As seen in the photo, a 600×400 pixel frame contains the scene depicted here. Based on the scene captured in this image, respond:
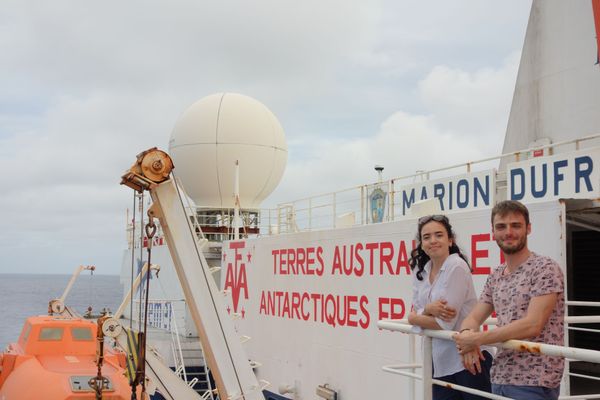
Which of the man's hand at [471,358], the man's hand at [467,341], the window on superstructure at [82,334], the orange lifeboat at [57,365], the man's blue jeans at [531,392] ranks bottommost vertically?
the orange lifeboat at [57,365]

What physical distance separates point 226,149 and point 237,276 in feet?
19.7

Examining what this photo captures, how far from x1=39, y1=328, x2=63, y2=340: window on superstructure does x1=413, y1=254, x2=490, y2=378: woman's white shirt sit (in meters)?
10.6

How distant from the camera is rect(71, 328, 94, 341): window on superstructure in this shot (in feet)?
44.9

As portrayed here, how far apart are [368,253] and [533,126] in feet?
13.6

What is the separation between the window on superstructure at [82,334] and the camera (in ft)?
44.9

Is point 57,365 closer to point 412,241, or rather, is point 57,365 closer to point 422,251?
point 412,241

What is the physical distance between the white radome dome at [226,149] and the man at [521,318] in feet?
60.1

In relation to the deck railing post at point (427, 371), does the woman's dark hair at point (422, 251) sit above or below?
above

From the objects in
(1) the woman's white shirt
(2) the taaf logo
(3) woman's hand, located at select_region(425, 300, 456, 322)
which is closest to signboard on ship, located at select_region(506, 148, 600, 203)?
(1) the woman's white shirt

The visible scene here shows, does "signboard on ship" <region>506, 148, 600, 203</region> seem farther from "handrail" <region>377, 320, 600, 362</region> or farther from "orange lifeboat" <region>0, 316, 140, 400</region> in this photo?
"orange lifeboat" <region>0, 316, 140, 400</region>

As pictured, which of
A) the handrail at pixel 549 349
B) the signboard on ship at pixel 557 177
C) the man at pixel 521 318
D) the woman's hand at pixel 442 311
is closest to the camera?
the handrail at pixel 549 349

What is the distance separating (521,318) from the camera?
395 centimetres

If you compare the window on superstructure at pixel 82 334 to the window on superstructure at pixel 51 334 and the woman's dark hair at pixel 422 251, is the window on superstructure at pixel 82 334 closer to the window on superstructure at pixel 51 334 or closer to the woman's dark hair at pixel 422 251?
the window on superstructure at pixel 51 334

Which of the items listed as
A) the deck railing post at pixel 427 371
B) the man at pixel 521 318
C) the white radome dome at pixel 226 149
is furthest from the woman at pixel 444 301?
the white radome dome at pixel 226 149
